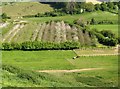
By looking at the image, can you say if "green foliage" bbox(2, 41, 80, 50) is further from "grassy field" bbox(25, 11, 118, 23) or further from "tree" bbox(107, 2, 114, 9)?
"tree" bbox(107, 2, 114, 9)

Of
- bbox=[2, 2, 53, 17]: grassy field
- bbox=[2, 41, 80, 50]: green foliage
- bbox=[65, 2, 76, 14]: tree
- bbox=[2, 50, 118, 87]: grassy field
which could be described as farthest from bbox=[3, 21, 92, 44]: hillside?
bbox=[2, 2, 53, 17]: grassy field

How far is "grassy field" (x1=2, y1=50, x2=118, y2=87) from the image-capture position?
19.7 metres

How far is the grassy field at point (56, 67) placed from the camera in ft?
64.8

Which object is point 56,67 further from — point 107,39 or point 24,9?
point 24,9

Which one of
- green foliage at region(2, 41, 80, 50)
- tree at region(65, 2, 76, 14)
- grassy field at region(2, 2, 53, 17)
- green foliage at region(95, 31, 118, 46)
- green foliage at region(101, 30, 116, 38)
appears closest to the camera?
green foliage at region(2, 41, 80, 50)

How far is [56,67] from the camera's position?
1163 inches

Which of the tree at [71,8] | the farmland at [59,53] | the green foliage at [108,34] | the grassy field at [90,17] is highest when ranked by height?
the farmland at [59,53]

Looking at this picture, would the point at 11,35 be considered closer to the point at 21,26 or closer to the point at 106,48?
the point at 21,26

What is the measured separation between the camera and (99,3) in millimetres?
71188

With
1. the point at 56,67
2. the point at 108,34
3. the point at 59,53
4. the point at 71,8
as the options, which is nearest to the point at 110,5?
the point at 71,8

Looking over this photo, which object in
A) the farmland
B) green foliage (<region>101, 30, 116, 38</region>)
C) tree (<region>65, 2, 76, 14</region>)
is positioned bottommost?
tree (<region>65, 2, 76, 14</region>)

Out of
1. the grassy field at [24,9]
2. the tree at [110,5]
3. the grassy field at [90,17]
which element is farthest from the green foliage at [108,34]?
the grassy field at [24,9]

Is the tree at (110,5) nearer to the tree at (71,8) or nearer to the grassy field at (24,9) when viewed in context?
the tree at (71,8)

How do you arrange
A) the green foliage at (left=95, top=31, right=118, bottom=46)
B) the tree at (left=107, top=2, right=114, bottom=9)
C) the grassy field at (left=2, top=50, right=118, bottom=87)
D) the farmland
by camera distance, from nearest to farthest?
the grassy field at (left=2, top=50, right=118, bottom=87)
the farmland
the green foliage at (left=95, top=31, right=118, bottom=46)
the tree at (left=107, top=2, right=114, bottom=9)
